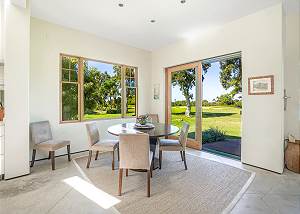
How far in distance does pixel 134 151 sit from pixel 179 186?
877mm

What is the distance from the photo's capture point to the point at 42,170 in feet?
10.1

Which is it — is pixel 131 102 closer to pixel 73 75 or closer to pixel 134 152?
pixel 73 75

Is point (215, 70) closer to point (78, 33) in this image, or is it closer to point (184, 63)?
point (184, 63)

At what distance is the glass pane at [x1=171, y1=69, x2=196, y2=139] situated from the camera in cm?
478

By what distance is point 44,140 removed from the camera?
3396mm

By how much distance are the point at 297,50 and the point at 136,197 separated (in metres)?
3.86

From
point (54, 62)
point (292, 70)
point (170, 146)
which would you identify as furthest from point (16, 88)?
point (292, 70)

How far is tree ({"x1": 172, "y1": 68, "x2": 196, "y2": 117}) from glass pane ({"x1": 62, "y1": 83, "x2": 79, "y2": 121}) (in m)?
2.82

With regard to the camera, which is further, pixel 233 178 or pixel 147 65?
pixel 147 65

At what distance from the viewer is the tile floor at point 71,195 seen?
198 centimetres

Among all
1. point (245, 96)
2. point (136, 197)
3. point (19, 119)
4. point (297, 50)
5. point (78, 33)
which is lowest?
point (136, 197)

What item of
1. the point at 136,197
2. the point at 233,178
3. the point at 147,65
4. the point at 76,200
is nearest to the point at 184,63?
the point at 147,65

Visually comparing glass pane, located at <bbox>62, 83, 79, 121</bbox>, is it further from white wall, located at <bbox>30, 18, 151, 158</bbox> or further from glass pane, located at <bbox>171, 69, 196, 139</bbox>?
glass pane, located at <bbox>171, 69, 196, 139</bbox>

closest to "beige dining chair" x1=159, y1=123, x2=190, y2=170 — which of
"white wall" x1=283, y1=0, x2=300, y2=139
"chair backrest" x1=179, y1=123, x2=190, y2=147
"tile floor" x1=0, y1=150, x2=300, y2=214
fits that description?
"chair backrest" x1=179, y1=123, x2=190, y2=147
